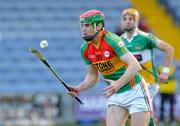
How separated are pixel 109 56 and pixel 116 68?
7.1 inches

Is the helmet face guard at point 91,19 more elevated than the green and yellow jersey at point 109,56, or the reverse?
the helmet face guard at point 91,19

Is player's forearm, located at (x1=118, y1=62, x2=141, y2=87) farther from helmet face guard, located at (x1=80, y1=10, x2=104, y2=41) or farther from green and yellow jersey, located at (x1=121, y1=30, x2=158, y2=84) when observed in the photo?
green and yellow jersey, located at (x1=121, y1=30, x2=158, y2=84)

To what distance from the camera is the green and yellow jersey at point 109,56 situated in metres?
7.17

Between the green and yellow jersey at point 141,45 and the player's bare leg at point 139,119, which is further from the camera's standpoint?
the green and yellow jersey at point 141,45

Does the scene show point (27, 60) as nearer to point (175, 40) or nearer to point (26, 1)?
point (26, 1)

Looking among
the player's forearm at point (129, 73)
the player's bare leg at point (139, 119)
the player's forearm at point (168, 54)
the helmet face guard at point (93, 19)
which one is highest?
the helmet face guard at point (93, 19)

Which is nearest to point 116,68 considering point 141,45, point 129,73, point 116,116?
point 129,73

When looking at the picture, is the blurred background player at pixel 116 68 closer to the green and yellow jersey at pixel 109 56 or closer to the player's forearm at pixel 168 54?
the green and yellow jersey at pixel 109 56

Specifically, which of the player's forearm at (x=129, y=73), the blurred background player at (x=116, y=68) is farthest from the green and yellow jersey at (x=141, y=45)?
the player's forearm at (x=129, y=73)

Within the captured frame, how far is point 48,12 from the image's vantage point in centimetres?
1748

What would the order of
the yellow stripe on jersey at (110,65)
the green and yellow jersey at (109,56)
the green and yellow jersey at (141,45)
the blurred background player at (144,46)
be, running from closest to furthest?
the green and yellow jersey at (109,56)
the yellow stripe on jersey at (110,65)
the blurred background player at (144,46)
the green and yellow jersey at (141,45)

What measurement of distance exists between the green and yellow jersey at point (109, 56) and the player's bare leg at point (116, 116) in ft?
0.66

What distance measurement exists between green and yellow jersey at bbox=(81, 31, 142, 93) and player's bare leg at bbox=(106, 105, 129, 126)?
20cm

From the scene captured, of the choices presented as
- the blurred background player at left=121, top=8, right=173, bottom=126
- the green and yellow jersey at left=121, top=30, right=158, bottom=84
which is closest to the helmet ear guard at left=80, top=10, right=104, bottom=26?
the blurred background player at left=121, top=8, right=173, bottom=126
